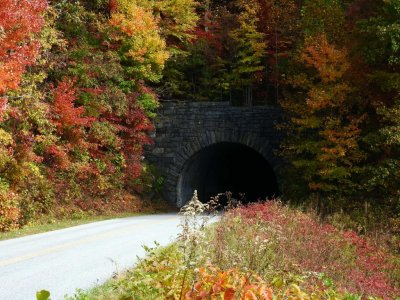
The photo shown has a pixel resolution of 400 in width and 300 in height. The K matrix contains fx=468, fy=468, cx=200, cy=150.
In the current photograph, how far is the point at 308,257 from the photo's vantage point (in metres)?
8.84

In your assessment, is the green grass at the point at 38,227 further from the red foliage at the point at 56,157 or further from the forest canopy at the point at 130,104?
the red foliage at the point at 56,157

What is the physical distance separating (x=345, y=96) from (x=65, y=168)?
10.7 metres

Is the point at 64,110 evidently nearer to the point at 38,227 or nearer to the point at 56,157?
the point at 56,157

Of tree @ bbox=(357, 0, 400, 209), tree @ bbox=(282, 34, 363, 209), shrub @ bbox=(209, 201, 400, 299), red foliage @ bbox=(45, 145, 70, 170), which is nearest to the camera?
shrub @ bbox=(209, 201, 400, 299)

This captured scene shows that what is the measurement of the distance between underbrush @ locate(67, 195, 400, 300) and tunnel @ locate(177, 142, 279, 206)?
10541mm

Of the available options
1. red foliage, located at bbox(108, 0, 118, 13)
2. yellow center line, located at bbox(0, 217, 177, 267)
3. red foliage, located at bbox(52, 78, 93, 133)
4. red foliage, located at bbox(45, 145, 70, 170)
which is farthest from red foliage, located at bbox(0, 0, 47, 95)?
red foliage, located at bbox(108, 0, 118, 13)

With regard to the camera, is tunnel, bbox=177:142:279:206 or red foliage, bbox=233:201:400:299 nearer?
red foliage, bbox=233:201:400:299

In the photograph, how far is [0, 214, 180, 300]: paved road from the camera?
21.2 ft

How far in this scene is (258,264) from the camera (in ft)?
19.3

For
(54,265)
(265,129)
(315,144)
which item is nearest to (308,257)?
(54,265)

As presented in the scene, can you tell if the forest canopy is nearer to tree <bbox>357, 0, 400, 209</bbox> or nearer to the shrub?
tree <bbox>357, 0, 400, 209</bbox>

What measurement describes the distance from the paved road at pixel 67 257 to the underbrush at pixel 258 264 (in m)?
0.59

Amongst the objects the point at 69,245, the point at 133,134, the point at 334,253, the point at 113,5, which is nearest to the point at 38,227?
the point at 69,245

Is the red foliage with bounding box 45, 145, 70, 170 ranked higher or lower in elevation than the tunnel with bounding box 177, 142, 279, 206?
higher
